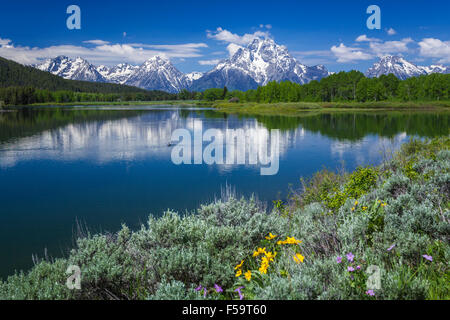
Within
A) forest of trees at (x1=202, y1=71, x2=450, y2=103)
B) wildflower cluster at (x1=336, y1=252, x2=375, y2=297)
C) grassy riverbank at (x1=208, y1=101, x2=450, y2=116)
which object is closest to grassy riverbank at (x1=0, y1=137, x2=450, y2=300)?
wildflower cluster at (x1=336, y1=252, x2=375, y2=297)

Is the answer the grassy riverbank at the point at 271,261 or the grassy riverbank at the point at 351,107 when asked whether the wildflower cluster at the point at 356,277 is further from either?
the grassy riverbank at the point at 351,107

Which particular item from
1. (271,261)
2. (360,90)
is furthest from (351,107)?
(271,261)

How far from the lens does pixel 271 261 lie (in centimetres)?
576

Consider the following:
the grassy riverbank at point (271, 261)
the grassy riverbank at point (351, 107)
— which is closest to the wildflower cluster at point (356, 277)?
the grassy riverbank at point (271, 261)

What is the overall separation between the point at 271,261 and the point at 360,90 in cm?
13437

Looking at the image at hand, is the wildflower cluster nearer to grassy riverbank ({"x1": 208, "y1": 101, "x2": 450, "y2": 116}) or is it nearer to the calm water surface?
the calm water surface

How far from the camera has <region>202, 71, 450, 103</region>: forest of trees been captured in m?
115

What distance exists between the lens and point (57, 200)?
16.4m

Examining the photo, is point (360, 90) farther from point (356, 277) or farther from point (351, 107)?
point (356, 277)

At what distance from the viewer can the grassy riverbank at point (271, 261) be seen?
169 inches

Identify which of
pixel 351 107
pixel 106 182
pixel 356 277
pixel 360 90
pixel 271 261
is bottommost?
pixel 106 182

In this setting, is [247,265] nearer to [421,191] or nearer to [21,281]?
[21,281]

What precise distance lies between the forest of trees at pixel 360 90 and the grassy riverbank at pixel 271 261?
12847cm
